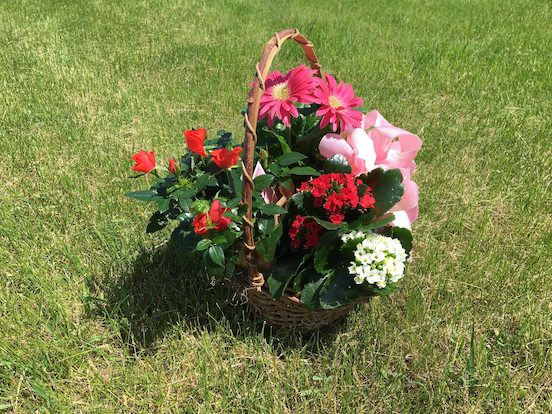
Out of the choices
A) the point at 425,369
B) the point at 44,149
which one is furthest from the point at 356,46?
the point at 425,369

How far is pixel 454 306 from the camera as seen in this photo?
1.77 meters

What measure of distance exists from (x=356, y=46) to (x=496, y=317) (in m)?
2.94

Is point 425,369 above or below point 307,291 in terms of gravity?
below

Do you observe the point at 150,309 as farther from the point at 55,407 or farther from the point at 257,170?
the point at 257,170

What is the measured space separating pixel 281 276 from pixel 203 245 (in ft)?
0.85

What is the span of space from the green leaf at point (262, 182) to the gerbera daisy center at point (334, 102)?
30cm

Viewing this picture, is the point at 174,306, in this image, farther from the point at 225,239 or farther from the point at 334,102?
the point at 334,102

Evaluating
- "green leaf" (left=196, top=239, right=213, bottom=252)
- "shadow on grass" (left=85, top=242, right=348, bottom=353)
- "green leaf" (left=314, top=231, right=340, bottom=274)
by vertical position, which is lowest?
"shadow on grass" (left=85, top=242, right=348, bottom=353)

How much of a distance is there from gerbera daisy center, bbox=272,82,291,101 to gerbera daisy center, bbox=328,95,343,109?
0.42 feet

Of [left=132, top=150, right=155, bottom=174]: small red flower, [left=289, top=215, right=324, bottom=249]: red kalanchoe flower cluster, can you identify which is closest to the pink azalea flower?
[left=289, top=215, right=324, bottom=249]: red kalanchoe flower cluster

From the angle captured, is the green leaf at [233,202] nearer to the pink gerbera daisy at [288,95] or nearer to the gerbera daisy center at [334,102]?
the pink gerbera daisy at [288,95]

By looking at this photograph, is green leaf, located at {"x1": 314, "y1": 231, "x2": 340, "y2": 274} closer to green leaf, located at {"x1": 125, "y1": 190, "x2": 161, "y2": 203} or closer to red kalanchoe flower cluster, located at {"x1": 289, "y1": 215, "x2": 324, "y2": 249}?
red kalanchoe flower cluster, located at {"x1": 289, "y1": 215, "x2": 324, "y2": 249}

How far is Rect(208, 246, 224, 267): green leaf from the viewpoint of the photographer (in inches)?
51.3

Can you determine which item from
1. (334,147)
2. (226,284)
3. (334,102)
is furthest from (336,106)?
(226,284)
